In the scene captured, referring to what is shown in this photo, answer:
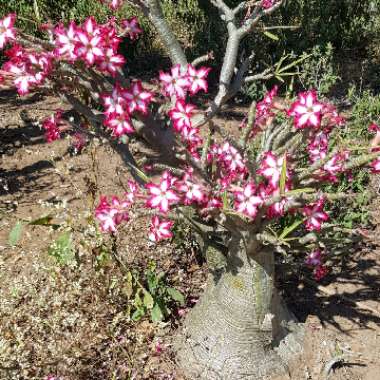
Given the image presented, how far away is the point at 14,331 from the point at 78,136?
989mm

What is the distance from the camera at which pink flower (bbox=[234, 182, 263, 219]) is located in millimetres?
1680

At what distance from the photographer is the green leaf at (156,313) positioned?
2.39 meters

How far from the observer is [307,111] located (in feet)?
5.35

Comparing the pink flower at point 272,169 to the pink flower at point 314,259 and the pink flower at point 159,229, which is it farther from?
the pink flower at point 314,259

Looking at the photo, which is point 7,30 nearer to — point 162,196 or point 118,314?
point 162,196

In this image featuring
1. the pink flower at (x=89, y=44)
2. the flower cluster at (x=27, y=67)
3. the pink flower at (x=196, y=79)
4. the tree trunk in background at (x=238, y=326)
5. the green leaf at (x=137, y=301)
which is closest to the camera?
the pink flower at (x=89, y=44)

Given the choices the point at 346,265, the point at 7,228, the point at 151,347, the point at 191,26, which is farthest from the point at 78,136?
the point at 191,26

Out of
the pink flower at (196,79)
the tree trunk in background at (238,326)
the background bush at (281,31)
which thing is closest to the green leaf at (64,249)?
the tree trunk in background at (238,326)

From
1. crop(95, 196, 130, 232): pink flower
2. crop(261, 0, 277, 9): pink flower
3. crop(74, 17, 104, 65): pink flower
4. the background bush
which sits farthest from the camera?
the background bush

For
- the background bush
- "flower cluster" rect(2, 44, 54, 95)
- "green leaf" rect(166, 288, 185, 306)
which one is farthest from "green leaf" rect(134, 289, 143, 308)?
the background bush

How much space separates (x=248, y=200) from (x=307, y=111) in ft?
Result: 1.18

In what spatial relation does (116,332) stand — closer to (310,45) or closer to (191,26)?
(310,45)

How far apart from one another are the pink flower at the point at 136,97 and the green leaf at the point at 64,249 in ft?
2.62

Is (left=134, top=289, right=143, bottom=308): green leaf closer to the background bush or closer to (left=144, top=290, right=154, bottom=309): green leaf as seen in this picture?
(left=144, top=290, right=154, bottom=309): green leaf
